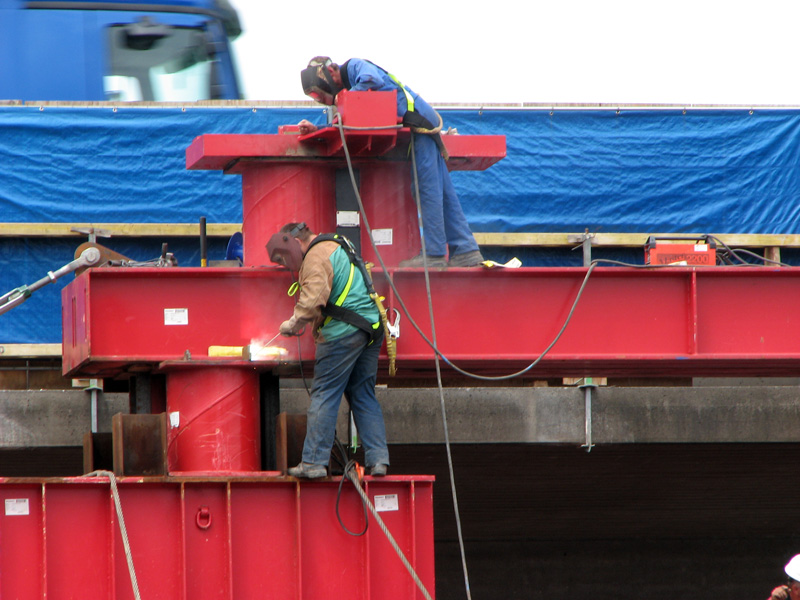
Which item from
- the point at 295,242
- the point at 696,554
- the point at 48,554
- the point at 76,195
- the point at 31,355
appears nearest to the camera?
the point at 48,554

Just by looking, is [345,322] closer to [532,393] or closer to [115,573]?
[115,573]

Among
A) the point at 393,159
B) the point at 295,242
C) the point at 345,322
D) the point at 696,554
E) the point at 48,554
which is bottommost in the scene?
the point at 696,554

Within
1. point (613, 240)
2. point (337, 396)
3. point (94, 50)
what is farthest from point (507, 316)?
point (94, 50)

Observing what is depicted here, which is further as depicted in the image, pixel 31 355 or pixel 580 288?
pixel 31 355

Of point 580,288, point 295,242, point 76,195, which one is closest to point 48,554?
point 295,242

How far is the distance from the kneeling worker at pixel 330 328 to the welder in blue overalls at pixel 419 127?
2.98 feet

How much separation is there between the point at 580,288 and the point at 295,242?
2.44 metres

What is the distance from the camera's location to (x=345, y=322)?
833 cm

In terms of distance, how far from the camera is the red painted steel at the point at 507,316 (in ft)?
29.0

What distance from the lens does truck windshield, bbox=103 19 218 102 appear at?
14375 mm

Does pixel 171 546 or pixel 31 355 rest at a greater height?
pixel 31 355

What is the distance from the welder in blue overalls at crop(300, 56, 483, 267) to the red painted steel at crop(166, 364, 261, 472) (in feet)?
5.74

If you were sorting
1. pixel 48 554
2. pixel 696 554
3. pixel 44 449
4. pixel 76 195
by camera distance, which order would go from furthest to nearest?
1. pixel 696 554
2. pixel 76 195
3. pixel 44 449
4. pixel 48 554

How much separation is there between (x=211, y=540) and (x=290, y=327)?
173cm
